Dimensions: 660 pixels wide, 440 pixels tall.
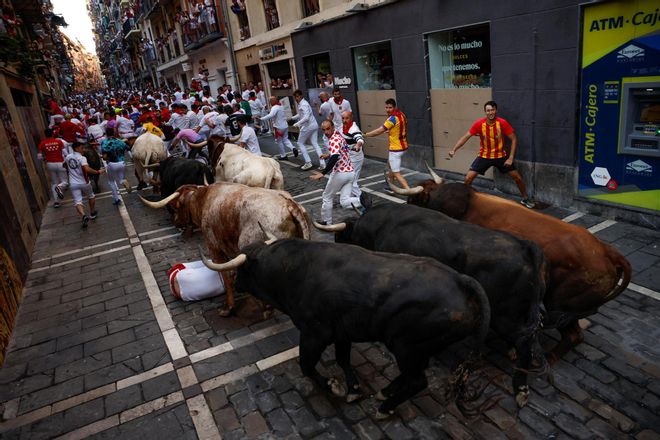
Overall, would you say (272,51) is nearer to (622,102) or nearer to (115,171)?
(115,171)

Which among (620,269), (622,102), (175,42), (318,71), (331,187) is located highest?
(175,42)

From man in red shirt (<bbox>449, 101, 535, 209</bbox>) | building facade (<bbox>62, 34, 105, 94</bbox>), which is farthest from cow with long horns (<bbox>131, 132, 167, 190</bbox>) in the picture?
building facade (<bbox>62, 34, 105, 94</bbox>)

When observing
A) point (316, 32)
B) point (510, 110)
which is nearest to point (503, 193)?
point (510, 110)

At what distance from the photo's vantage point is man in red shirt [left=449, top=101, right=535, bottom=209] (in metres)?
8.54

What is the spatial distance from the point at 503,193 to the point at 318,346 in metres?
7.12

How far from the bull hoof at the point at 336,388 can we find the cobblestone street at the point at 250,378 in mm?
86

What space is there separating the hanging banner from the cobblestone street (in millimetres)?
877

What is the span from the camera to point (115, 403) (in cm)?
462

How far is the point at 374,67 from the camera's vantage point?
13422 mm

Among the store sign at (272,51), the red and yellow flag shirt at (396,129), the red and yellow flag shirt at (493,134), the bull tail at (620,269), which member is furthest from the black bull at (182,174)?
the store sign at (272,51)

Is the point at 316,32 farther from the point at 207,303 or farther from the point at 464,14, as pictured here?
the point at 207,303

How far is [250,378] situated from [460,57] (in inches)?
339

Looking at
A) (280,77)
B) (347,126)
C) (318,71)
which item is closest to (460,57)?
(347,126)

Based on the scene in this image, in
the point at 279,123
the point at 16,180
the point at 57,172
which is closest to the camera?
the point at 16,180
